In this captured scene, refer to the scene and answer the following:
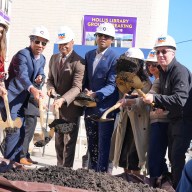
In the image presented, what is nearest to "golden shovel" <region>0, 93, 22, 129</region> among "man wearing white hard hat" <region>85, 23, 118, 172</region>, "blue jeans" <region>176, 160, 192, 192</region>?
"man wearing white hard hat" <region>85, 23, 118, 172</region>

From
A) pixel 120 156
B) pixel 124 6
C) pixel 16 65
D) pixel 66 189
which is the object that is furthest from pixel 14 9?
pixel 66 189

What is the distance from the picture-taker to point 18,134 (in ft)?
16.6

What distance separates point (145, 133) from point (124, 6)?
8564 millimetres

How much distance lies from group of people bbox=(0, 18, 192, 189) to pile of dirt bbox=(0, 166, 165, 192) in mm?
951

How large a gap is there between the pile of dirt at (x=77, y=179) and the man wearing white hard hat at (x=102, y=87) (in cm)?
135

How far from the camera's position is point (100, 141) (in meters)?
4.97

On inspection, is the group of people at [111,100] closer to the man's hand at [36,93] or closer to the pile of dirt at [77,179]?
the man's hand at [36,93]

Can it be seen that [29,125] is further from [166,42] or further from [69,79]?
[166,42]

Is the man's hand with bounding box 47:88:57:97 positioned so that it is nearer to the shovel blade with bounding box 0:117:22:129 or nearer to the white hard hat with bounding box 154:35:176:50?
the shovel blade with bounding box 0:117:22:129

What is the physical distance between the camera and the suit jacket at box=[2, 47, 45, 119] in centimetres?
504

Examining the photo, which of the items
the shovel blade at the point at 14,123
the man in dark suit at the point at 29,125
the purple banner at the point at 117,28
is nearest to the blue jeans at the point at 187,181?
the shovel blade at the point at 14,123

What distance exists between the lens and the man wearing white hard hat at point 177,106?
4.17m

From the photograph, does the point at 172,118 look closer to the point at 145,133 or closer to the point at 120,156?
the point at 145,133

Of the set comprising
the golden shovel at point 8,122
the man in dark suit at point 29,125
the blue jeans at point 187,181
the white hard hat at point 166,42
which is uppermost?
the white hard hat at point 166,42
